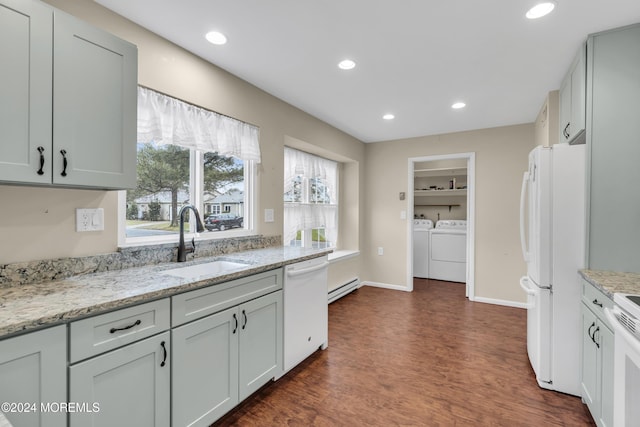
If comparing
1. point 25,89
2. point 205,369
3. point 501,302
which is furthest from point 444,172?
point 25,89

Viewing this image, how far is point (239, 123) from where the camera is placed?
262cm

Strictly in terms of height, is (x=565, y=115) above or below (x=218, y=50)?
below

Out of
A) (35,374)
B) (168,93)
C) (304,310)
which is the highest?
(168,93)

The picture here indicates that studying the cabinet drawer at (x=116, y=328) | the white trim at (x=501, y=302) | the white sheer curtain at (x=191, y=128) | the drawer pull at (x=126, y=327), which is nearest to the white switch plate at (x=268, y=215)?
the white sheer curtain at (x=191, y=128)

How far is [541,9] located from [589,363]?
82.1 inches

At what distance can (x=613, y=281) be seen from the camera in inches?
65.9

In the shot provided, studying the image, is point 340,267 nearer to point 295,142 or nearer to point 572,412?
point 295,142

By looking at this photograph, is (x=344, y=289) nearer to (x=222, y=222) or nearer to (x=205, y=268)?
(x=222, y=222)

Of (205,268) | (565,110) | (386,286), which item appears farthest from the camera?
(386,286)

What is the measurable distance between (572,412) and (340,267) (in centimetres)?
281

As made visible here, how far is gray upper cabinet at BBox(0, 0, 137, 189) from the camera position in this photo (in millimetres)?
1189

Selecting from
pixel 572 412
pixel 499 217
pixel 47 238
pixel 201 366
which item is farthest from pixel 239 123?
pixel 499 217

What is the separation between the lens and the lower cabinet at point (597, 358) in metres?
1.50

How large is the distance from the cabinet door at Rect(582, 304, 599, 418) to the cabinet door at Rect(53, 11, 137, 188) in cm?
274
